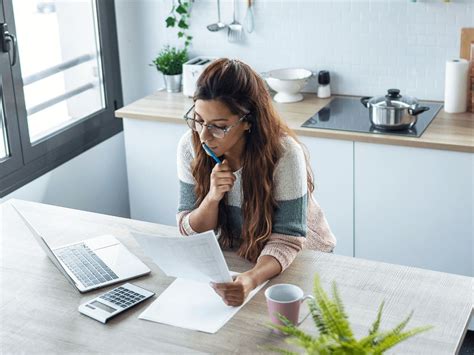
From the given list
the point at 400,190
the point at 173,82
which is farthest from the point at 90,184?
the point at 400,190

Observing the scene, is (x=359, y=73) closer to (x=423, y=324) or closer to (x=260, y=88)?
(x=260, y=88)

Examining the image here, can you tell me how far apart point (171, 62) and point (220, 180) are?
5.80 ft

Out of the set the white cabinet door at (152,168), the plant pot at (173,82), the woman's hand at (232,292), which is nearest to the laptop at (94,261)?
the woman's hand at (232,292)

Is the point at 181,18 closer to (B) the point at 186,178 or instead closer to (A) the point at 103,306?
(B) the point at 186,178

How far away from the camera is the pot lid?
3059 millimetres

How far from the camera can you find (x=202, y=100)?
2.12 meters

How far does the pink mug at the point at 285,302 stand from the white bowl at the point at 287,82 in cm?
184

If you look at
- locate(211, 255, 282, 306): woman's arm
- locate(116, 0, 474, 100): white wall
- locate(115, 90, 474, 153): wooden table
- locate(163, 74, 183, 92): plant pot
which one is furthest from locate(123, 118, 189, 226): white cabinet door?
locate(211, 255, 282, 306): woman's arm

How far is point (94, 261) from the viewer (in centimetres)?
217

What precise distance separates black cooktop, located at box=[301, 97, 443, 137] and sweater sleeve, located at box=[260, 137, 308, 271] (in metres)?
0.98

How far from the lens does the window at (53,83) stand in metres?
3.29

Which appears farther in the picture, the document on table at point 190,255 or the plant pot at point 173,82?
the plant pot at point 173,82

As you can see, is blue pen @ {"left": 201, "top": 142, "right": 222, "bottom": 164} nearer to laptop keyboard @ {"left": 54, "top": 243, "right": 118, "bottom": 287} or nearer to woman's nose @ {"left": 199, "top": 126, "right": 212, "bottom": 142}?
woman's nose @ {"left": 199, "top": 126, "right": 212, "bottom": 142}

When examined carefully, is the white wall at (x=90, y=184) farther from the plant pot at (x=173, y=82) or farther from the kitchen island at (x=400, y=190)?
the kitchen island at (x=400, y=190)
